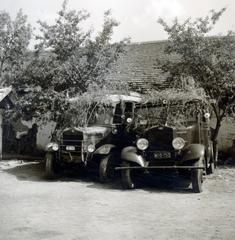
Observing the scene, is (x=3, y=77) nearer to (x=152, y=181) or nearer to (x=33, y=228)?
(x=152, y=181)

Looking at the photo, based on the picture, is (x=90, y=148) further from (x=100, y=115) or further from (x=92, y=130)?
(x=100, y=115)

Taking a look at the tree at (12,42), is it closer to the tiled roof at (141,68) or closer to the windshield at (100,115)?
the tiled roof at (141,68)

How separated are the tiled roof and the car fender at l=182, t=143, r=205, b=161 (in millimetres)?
6146

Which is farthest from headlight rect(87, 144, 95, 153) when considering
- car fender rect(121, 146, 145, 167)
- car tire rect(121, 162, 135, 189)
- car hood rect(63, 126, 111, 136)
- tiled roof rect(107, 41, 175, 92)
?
tiled roof rect(107, 41, 175, 92)

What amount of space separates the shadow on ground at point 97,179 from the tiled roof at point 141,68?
5250mm

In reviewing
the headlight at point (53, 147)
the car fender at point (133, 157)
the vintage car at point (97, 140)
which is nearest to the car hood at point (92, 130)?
the vintage car at point (97, 140)

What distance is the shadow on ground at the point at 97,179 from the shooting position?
38.3ft

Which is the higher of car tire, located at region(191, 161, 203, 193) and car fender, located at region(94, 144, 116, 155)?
car fender, located at region(94, 144, 116, 155)

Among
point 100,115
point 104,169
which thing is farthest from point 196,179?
point 100,115

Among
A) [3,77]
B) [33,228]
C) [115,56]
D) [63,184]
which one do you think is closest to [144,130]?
[63,184]

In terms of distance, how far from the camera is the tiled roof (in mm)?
19828

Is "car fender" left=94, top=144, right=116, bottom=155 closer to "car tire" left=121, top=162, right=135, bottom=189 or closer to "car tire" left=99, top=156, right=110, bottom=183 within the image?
"car tire" left=99, top=156, right=110, bottom=183

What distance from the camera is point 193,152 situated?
1098 centimetres

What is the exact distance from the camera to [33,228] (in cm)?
730
